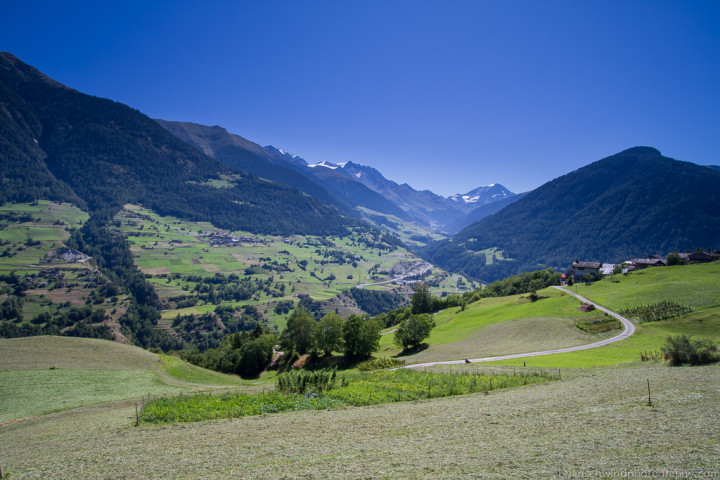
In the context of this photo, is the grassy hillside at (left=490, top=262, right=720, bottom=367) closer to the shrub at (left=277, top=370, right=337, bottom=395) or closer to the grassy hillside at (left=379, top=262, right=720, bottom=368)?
the grassy hillside at (left=379, top=262, right=720, bottom=368)

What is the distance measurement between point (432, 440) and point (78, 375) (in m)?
43.7

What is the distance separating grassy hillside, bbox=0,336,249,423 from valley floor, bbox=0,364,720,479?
6.70 metres

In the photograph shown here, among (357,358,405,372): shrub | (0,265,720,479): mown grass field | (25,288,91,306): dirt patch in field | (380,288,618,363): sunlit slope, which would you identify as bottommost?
(357,358,405,372): shrub

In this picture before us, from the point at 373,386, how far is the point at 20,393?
117 ft

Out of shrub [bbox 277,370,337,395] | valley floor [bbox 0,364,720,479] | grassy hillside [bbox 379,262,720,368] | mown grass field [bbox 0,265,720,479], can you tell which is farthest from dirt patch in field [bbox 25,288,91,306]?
shrub [bbox 277,370,337,395]

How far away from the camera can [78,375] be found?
3822cm

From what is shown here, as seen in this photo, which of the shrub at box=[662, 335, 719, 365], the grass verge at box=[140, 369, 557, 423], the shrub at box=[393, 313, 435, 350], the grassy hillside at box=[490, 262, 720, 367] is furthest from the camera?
the shrub at box=[393, 313, 435, 350]

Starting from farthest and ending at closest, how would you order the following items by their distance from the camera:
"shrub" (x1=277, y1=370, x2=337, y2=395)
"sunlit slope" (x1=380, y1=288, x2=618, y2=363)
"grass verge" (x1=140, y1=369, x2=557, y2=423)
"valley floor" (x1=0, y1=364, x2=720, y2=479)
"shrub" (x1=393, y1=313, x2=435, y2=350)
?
"shrub" (x1=393, y1=313, x2=435, y2=350) → "sunlit slope" (x1=380, y1=288, x2=618, y2=363) → "shrub" (x1=277, y1=370, x2=337, y2=395) → "grass verge" (x1=140, y1=369, x2=557, y2=423) → "valley floor" (x1=0, y1=364, x2=720, y2=479)

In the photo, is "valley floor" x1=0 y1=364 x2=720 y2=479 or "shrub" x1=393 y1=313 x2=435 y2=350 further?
"shrub" x1=393 y1=313 x2=435 y2=350

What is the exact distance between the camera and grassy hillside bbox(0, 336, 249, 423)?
31.1 meters

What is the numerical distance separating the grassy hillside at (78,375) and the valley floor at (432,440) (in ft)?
22.0

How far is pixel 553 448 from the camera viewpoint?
47.6 ft

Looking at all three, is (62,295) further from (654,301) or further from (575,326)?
(654,301)

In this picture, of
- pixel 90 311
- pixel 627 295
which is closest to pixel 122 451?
pixel 627 295
